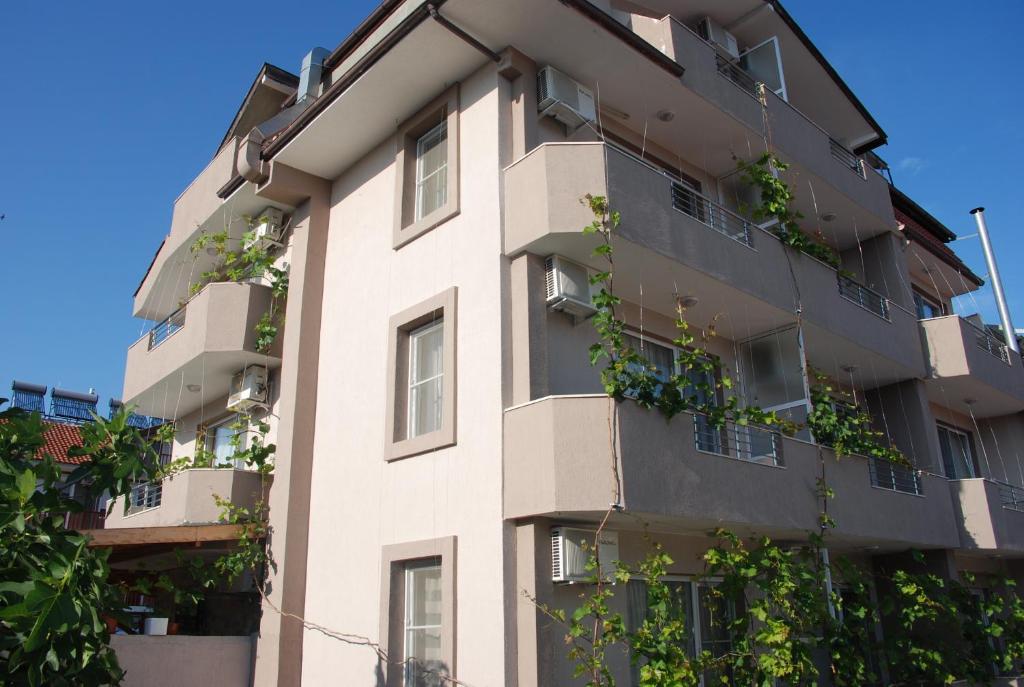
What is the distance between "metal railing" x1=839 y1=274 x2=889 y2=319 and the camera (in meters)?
14.0

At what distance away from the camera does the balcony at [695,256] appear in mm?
9500

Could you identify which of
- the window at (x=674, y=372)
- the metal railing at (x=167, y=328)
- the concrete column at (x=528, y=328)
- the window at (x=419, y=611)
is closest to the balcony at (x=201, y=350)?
the metal railing at (x=167, y=328)

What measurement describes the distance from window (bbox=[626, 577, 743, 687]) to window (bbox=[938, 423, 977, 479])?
912 cm

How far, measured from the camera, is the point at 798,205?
15.0m

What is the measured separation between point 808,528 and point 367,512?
5.69m

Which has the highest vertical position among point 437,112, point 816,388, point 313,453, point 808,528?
point 437,112

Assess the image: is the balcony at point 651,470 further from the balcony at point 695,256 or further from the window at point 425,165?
the window at point 425,165

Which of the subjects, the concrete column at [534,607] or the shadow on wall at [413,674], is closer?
the concrete column at [534,607]

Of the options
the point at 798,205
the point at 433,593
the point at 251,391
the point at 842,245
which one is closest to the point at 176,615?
the point at 251,391

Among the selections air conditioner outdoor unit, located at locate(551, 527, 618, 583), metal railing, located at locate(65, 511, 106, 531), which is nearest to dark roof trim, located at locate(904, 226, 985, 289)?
air conditioner outdoor unit, located at locate(551, 527, 618, 583)

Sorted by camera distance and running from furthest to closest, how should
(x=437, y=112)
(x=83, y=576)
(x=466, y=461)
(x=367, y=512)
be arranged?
(x=437, y=112) < (x=367, y=512) < (x=466, y=461) < (x=83, y=576)

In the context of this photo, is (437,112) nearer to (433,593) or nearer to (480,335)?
(480,335)

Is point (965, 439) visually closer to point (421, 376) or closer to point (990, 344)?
point (990, 344)

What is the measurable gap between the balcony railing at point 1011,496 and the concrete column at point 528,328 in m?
10.5
